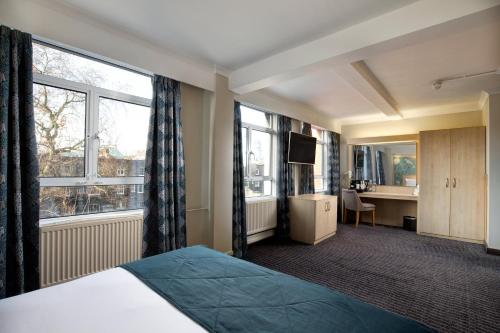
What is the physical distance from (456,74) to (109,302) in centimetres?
437

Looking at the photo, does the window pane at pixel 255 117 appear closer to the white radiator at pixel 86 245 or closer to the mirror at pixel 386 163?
the white radiator at pixel 86 245

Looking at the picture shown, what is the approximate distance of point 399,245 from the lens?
414 centimetres

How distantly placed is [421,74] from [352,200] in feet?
9.28

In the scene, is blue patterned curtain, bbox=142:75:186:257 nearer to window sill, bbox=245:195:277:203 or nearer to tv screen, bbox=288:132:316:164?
window sill, bbox=245:195:277:203

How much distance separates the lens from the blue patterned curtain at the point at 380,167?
19.4 ft

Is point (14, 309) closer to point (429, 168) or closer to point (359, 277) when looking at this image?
point (359, 277)

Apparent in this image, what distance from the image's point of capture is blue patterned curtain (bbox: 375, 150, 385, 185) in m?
5.90

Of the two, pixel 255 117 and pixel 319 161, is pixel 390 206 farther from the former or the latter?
pixel 255 117

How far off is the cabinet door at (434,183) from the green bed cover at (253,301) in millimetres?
4521

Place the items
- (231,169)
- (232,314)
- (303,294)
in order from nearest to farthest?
(232,314) < (303,294) < (231,169)

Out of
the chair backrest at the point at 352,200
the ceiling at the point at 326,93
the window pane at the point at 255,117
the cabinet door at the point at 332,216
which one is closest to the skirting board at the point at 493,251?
the chair backrest at the point at 352,200

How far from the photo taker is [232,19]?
2.12 meters

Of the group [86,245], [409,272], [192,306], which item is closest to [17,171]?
[86,245]

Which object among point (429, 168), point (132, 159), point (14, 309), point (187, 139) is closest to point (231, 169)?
point (187, 139)
